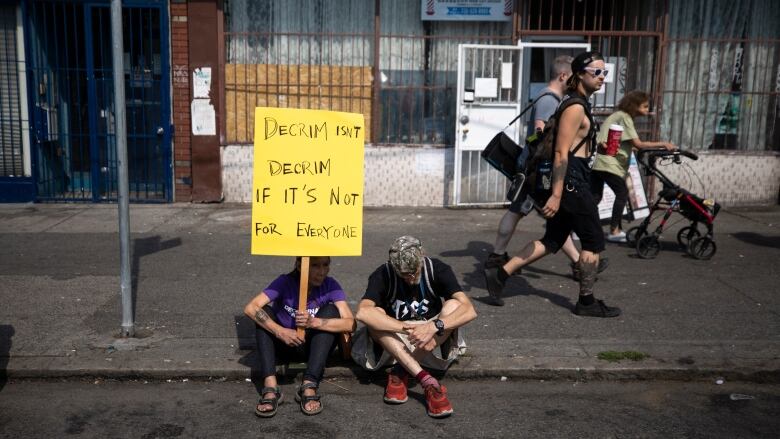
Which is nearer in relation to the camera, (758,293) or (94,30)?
(758,293)

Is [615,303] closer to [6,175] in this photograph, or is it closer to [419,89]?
[419,89]

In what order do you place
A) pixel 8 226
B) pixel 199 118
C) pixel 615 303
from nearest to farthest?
pixel 615 303, pixel 8 226, pixel 199 118

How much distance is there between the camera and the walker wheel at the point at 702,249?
806 centimetres

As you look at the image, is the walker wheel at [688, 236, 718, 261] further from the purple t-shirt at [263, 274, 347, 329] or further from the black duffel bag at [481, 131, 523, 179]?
the purple t-shirt at [263, 274, 347, 329]

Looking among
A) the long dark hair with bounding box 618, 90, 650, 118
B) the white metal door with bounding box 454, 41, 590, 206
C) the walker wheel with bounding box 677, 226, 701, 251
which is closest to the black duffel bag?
the long dark hair with bounding box 618, 90, 650, 118

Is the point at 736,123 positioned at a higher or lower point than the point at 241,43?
lower

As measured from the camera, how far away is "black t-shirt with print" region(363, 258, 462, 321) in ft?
16.4

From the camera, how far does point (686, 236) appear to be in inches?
332

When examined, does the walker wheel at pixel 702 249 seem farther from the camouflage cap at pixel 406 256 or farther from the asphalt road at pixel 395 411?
the camouflage cap at pixel 406 256

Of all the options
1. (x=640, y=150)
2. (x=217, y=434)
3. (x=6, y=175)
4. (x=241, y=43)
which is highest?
(x=241, y=43)

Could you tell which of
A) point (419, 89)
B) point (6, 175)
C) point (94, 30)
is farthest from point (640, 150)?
point (6, 175)

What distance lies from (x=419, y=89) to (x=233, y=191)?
9.26 ft

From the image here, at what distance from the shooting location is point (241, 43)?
10.6 metres

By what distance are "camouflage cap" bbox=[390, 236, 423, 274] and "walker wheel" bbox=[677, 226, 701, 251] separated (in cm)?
437
